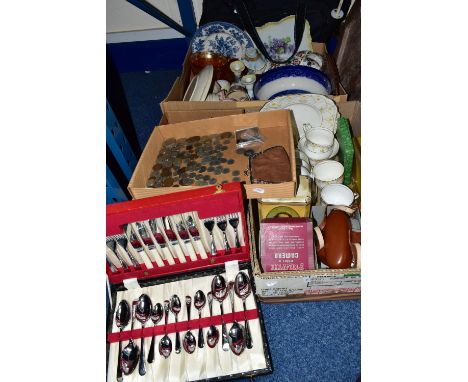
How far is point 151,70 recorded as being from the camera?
267cm

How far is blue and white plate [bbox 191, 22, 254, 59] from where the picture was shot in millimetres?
1812

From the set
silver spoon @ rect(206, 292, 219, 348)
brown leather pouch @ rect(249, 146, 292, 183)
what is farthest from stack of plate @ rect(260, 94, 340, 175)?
silver spoon @ rect(206, 292, 219, 348)

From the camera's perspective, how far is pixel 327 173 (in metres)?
1.20

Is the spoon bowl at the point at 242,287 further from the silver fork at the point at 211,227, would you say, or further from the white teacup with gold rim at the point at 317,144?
the white teacup with gold rim at the point at 317,144

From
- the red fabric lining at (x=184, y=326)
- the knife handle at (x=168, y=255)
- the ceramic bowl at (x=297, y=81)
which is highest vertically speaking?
the ceramic bowl at (x=297, y=81)

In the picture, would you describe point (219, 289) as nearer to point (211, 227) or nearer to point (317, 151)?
point (211, 227)

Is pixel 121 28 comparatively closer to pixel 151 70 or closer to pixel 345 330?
pixel 151 70

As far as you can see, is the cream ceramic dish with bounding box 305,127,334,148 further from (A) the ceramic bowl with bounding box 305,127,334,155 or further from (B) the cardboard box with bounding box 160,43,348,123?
(B) the cardboard box with bounding box 160,43,348,123

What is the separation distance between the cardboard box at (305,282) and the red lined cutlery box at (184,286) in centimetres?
6

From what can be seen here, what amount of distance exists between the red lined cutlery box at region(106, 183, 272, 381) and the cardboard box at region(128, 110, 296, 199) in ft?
0.53

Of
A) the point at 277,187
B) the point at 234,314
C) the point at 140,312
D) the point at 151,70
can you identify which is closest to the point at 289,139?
the point at 277,187

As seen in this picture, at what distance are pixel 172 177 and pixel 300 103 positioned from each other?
1.95ft

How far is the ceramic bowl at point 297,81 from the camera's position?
149cm

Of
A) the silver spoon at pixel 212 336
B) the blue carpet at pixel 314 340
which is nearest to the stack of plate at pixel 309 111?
the blue carpet at pixel 314 340
